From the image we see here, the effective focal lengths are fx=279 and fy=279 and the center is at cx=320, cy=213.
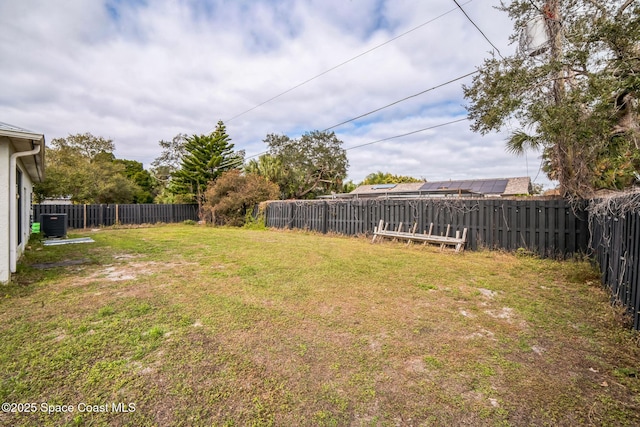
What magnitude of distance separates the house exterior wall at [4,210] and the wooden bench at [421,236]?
341 inches

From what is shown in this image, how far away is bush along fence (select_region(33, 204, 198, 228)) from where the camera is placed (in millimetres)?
15706

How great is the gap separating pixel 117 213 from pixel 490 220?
20.5 meters

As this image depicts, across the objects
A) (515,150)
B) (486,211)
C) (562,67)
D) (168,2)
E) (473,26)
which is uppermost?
(168,2)

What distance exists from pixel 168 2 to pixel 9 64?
5624mm

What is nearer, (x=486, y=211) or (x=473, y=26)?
(x=473, y=26)

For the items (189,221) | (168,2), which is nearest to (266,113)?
(189,221)

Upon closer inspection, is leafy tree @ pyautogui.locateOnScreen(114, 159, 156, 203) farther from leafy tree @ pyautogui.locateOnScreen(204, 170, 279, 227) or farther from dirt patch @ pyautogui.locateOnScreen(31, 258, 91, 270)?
dirt patch @ pyautogui.locateOnScreen(31, 258, 91, 270)

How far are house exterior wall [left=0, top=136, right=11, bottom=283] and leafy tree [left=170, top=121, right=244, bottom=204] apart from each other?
Answer: 1799cm

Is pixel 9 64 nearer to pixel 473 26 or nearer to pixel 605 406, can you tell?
pixel 473 26

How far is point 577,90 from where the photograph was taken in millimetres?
4410

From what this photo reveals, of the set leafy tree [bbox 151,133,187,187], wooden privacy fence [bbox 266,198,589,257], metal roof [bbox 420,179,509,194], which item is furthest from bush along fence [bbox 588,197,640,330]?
leafy tree [bbox 151,133,187,187]

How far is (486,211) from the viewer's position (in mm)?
7641

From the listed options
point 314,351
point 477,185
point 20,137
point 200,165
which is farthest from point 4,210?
point 477,185

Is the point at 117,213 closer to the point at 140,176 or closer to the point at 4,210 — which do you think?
the point at 4,210
